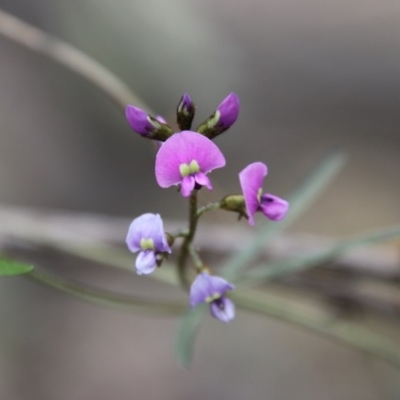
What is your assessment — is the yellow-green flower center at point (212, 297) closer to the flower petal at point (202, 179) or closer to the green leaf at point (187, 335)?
the flower petal at point (202, 179)

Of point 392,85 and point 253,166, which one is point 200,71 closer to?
point 392,85

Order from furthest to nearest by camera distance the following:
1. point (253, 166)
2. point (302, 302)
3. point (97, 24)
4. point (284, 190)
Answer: point (284, 190) < point (97, 24) < point (302, 302) < point (253, 166)

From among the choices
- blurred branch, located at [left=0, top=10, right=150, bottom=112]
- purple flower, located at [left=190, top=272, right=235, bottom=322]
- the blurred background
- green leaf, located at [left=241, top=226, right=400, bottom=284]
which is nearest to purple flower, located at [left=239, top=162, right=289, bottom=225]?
purple flower, located at [left=190, top=272, right=235, bottom=322]

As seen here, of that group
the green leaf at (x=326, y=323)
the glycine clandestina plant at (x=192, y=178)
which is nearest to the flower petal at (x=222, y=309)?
the glycine clandestina plant at (x=192, y=178)

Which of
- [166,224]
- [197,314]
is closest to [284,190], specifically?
[166,224]

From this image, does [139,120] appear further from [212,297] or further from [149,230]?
[212,297]

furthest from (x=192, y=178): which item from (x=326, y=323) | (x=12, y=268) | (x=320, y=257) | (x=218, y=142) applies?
(x=218, y=142)

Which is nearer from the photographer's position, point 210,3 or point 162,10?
point 162,10

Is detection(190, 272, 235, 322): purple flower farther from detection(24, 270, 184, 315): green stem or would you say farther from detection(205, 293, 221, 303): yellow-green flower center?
detection(24, 270, 184, 315): green stem
